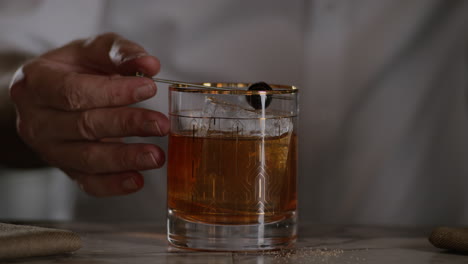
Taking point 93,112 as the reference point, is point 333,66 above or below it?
above

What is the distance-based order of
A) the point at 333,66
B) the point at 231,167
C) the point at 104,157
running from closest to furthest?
the point at 231,167, the point at 104,157, the point at 333,66

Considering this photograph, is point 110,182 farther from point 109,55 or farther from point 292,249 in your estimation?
point 292,249

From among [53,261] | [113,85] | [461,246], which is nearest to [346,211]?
[461,246]

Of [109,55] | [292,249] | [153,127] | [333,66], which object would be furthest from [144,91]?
[333,66]

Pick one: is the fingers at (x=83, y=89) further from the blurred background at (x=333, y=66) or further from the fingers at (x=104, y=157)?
the blurred background at (x=333, y=66)

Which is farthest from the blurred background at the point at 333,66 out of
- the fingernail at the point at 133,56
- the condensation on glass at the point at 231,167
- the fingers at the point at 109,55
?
the condensation on glass at the point at 231,167
